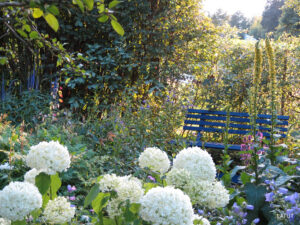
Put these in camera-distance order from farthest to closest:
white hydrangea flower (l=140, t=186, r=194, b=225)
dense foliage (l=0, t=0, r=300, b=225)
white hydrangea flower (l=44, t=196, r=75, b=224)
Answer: dense foliage (l=0, t=0, r=300, b=225), white hydrangea flower (l=44, t=196, r=75, b=224), white hydrangea flower (l=140, t=186, r=194, b=225)

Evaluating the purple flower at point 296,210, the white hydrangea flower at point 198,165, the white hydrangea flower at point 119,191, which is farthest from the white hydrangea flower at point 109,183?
the purple flower at point 296,210

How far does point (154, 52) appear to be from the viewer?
17.6ft

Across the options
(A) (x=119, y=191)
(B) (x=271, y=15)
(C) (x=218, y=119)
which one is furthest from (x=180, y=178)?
(B) (x=271, y=15)

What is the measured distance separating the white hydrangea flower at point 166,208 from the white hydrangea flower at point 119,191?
0.04m

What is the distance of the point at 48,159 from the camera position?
0.96 m

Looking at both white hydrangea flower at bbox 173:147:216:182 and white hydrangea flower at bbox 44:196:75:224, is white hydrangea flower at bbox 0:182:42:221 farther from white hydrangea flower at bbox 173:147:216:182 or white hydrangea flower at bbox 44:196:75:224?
white hydrangea flower at bbox 173:147:216:182

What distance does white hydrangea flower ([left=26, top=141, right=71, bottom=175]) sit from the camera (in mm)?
962

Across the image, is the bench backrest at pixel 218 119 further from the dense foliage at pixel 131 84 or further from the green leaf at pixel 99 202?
the green leaf at pixel 99 202

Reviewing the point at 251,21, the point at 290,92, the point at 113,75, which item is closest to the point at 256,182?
the point at 113,75

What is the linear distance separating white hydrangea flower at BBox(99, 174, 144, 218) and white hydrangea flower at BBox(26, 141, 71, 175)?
7.7 inches

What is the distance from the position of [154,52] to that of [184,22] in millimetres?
805

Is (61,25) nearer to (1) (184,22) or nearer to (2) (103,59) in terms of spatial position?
(2) (103,59)

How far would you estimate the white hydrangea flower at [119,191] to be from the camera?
0.84 meters

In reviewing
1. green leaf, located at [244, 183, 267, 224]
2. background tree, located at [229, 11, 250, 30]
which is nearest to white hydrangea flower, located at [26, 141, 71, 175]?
green leaf, located at [244, 183, 267, 224]
